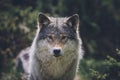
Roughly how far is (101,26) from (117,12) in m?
0.68

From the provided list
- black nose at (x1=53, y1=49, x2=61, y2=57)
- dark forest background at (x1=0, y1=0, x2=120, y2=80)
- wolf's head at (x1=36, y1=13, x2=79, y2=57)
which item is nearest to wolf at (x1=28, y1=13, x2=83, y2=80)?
wolf's head at (x1=36, y1=13, x2=79, y2=57)

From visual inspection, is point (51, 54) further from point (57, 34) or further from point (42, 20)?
point (42, 20)

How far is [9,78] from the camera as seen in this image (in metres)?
12.1

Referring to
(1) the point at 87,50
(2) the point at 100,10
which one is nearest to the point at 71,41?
(1) the point at 87,50

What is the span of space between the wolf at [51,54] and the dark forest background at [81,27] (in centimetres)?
170

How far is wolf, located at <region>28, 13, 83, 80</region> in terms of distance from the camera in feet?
31.2

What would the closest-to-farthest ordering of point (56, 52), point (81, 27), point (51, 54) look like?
point (56, 52) → point (51, 54) → point (81, 27)

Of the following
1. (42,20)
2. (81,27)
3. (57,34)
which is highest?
(81,27)

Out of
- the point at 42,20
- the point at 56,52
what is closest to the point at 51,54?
the point at 56,52

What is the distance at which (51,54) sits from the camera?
30.9ft

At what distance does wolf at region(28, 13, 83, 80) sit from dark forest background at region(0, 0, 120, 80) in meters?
1.70

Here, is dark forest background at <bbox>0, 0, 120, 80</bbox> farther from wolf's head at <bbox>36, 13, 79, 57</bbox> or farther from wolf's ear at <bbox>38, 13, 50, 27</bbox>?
wolf's ear at <bbox>38, 13, 50, 27</bbox>

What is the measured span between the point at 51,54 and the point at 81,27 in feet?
22.0

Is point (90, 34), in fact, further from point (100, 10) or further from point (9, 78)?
point (9, 78)
